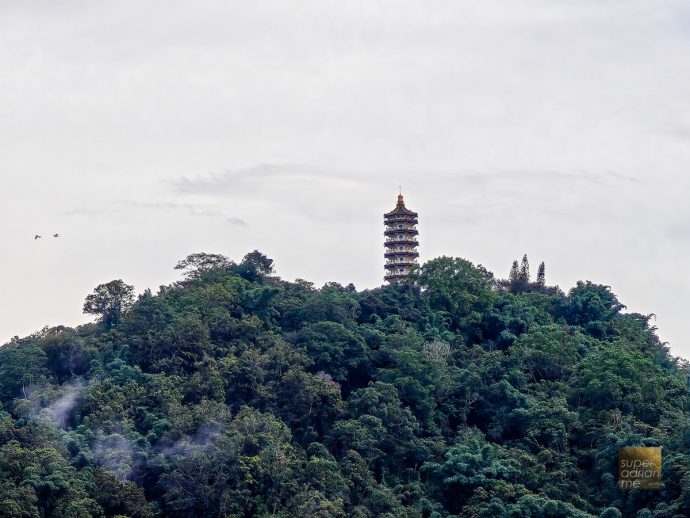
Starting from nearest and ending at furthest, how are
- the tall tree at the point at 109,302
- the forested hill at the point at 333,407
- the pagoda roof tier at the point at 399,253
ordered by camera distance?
the forested hill at the point at 333,407 → the tall tree at the point at 109,302 → the pagoda roof tier at the point at 399,253

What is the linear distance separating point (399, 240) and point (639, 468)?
2647 centimetres

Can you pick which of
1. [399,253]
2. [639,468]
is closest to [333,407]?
[639,468]

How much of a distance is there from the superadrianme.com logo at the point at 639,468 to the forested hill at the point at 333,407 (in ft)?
1.06

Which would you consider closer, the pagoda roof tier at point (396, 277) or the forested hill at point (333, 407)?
the forested hill at point (333, 407)

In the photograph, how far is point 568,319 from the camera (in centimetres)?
6675

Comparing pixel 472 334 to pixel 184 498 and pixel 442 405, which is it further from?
pixel 184 498

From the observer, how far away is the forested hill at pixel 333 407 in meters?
49.3

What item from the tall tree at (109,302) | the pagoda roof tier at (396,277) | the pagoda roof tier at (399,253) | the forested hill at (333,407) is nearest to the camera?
the forested hill at (333,407)

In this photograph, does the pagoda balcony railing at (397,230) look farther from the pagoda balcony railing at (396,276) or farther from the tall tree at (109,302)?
the tall tree at (109,302)

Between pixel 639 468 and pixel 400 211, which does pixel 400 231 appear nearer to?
pixel 400 211

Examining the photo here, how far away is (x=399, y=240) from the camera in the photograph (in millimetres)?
74250

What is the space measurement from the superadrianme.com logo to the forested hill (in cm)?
32

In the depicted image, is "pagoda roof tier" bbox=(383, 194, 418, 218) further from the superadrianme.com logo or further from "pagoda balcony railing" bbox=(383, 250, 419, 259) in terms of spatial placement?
the superadrianme.com logo

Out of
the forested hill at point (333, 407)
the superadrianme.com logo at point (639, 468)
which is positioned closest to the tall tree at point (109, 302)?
the forested hill at point (333, 407)
